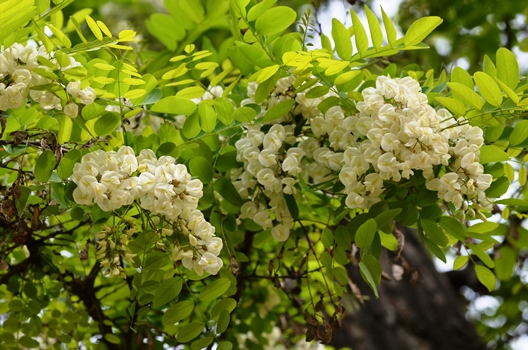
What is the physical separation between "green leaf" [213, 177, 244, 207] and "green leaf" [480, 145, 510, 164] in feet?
0.91

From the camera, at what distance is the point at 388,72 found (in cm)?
84

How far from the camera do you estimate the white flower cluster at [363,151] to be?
677 millimetres

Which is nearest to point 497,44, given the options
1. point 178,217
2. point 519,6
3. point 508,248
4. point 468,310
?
point 519,6

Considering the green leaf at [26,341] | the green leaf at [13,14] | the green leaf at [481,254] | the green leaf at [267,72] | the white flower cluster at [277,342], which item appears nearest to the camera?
the green leaf at [13,14]

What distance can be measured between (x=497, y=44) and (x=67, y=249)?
156 centimetres

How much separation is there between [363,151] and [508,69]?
7.9 inches

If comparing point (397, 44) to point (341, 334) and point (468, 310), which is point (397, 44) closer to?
point (341, 334)

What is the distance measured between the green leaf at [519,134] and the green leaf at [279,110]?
0.26m

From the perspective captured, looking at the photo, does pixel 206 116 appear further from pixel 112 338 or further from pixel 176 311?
pixel 112 338

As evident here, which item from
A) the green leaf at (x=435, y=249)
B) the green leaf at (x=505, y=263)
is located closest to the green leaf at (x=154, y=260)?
the green leaf at (x=435, y=249)

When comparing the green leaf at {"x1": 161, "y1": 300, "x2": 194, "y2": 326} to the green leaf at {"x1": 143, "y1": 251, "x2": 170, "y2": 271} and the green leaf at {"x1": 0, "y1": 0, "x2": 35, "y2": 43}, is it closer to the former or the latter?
the green leaf at {"x1": 143, "y1": 251, "x2": 170, "y2": 271}

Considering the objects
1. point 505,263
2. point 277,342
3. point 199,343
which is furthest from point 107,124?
point 505,263

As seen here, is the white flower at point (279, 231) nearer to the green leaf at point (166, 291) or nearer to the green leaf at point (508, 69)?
the green leaf at point (166, 291)

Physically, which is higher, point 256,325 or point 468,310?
point 256,325
